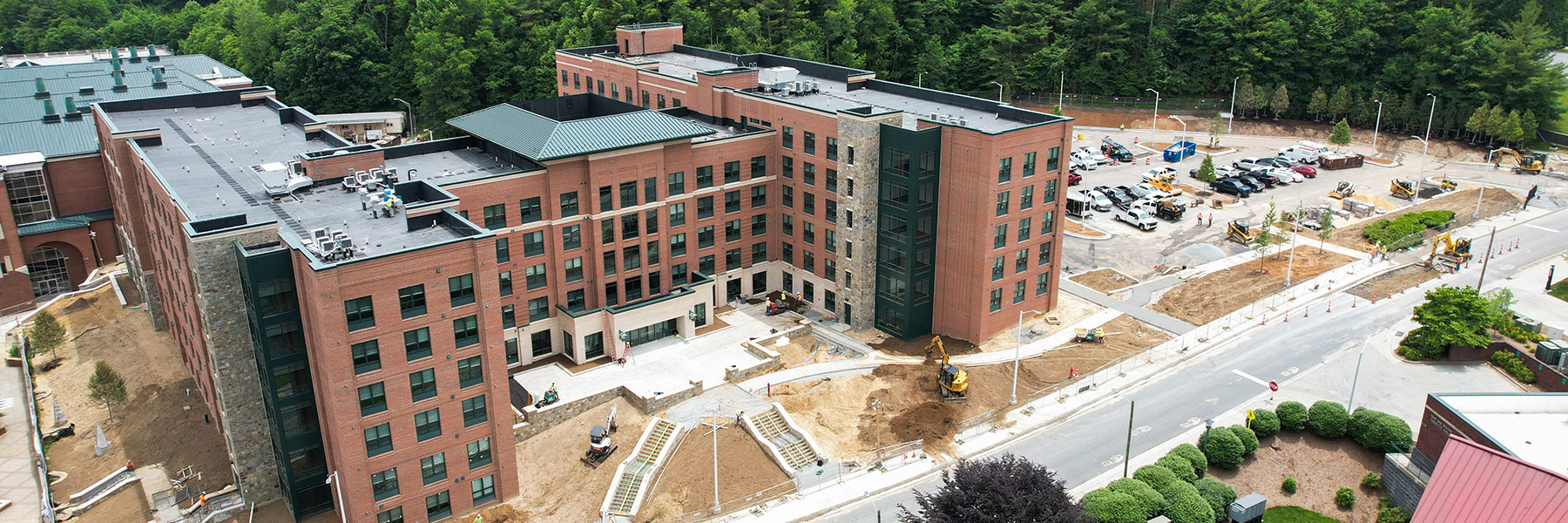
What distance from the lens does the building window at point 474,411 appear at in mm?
48219

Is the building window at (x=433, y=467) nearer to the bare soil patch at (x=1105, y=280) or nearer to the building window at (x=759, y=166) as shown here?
the building window at (x=759, y=166)

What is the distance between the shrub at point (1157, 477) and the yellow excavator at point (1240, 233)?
4605 centimetres

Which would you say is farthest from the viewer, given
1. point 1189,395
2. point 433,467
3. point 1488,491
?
point 1189,395

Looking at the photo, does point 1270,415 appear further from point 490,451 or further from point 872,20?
point 872,20

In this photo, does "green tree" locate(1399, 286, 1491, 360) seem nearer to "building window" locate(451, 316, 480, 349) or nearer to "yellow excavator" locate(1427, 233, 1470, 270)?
"yellow excavator" locate(1427, 233, 1470, 270)

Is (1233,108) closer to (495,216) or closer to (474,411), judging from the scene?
(495,216)

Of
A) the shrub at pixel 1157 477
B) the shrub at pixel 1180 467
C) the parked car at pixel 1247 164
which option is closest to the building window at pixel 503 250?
the shrub at pixel 1157 477

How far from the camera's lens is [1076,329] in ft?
228

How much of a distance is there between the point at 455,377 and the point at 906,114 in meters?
37.9

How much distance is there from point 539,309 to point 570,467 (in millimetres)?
14795

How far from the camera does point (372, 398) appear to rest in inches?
1794

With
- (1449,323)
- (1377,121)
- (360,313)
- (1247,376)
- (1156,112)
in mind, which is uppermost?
(360,313)

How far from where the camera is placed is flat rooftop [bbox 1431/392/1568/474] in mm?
46094

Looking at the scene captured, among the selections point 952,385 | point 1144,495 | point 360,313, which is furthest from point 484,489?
point 1144,495
